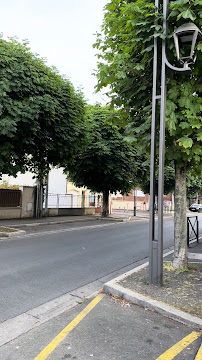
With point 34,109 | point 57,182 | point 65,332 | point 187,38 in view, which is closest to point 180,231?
point 65,332

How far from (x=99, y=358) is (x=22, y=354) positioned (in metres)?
0.84

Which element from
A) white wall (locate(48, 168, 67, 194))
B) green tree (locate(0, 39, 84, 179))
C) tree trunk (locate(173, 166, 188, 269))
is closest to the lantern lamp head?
tree trunk (locate(173, 166, 188, 269))

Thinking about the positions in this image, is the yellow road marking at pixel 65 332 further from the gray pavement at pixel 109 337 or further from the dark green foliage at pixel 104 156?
the dark green foliage at pixel 104 156

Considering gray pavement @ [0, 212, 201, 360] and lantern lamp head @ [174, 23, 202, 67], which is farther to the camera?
lantern lamp head @ [174, 23, 202, 67]

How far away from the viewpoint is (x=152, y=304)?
171 inches

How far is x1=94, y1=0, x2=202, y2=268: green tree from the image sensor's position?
5348 mm

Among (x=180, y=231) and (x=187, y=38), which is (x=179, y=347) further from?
(x=187, y=38)

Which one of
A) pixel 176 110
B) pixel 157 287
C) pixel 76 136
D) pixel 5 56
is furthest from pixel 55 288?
pixel 76 136

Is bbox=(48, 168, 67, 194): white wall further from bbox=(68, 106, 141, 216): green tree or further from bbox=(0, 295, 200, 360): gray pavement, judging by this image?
bbox=(0, 295, 200, 360): gray pavement

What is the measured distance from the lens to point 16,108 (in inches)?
430

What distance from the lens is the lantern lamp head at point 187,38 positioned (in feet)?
16.1

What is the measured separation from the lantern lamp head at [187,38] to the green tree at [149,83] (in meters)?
0.15

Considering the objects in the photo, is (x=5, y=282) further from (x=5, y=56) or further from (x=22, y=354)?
(x=5, y=56)

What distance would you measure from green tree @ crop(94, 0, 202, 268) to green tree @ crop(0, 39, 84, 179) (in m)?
5.41
